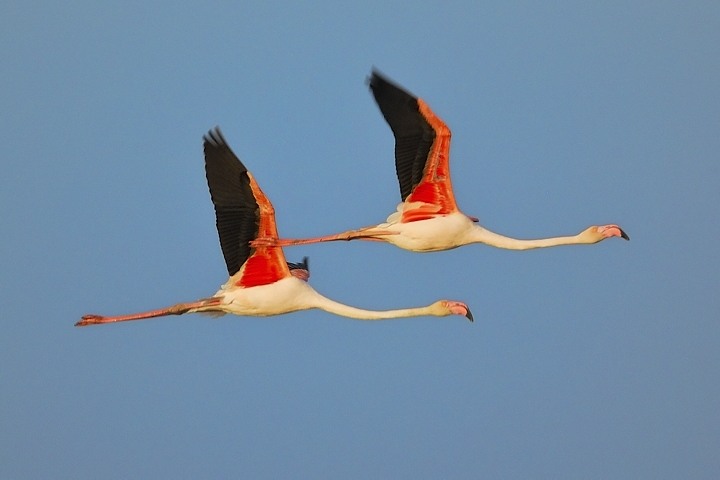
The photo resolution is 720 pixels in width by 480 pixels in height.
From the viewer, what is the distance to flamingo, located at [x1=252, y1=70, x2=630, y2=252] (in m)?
36.7

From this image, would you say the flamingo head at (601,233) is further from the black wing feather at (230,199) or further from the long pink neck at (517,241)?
the black wing feather at (230,199)

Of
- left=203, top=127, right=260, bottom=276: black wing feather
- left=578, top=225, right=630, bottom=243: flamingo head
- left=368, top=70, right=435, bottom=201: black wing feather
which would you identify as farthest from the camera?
left=578, top=225, right=630, bottom=243: flamingo head

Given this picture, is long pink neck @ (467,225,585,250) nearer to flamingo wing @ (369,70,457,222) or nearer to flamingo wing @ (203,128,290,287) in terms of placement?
flamingo wing @ (369,70,457,222)

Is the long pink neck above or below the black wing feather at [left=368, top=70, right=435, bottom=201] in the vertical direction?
below

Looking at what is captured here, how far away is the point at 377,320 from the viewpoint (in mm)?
37281

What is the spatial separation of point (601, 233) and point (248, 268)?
26.0 feet

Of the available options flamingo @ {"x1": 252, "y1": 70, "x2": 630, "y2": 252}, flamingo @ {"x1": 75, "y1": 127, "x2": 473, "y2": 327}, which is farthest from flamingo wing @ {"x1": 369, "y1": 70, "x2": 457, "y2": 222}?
flamingo @ {"x1": 75, "y1": 127, "x2": 473, "y2": 327}

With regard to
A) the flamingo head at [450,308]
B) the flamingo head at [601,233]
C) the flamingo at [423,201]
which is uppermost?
the flamingo at [423,201]

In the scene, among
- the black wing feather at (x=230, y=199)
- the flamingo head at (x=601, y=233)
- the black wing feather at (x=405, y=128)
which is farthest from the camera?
the flamingo head at (x=601, y=233)

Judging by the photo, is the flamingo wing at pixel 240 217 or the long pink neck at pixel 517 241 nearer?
the flamingo wing at pixel 240 217

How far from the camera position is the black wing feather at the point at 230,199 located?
34.8 metres

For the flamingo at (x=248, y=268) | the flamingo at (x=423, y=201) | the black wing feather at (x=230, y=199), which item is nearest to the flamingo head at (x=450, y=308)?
the flamingo at (x=248, y=268)

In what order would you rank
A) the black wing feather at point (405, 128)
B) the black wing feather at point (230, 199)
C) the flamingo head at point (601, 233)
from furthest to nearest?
the flamingo head at point (601, 233) < the black wing feather at point (405, 128) < the black wing feather at point (230, 199)

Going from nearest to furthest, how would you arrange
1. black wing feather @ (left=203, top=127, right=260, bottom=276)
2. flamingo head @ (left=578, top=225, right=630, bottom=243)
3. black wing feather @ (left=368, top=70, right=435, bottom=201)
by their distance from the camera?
black wing feather @ (left=203, top=127, right=260, bottom=276), black wing feather @ (left=368, top=70, right=435, bottom=201), flamingo head @ (left=578, top=225, right=630, bottom=243)
